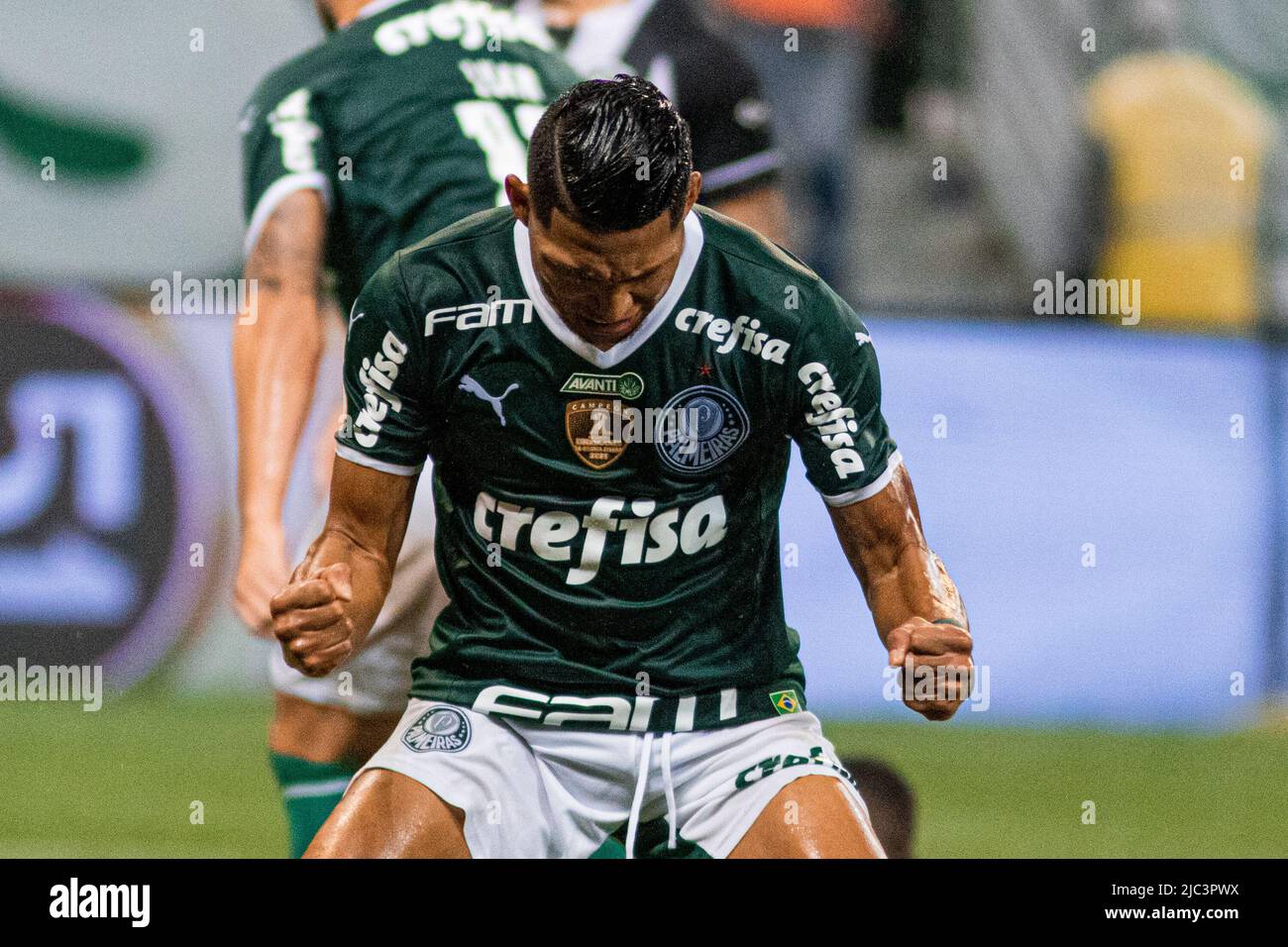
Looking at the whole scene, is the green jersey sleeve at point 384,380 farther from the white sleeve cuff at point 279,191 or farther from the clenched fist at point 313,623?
the white sleeve cuff at point 279,191

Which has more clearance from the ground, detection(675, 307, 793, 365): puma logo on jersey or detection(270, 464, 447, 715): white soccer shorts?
detection(675, 307, 793, 365): puma logo on jersey

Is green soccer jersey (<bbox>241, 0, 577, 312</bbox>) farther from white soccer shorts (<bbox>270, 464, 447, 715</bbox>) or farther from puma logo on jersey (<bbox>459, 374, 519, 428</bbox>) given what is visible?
puma logo on jersey (<bbox>459, 374, 519, 428</bbox>)

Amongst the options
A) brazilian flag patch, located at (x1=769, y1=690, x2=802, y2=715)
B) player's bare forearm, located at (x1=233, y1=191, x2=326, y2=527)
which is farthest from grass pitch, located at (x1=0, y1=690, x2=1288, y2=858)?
brazilian flag patch, located at (x1=769, y1=690, x2=802, y2=715)

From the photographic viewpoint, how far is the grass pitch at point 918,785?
5199 mm

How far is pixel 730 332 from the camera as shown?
9.47ft

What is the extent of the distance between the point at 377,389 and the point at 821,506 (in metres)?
3.53

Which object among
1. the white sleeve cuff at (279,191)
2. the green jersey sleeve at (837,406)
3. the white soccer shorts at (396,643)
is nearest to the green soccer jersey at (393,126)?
the white sleeve cuff at (279,191)

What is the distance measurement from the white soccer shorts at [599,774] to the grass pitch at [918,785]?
2.25 metres

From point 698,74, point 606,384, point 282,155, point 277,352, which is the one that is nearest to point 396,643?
point 277,352

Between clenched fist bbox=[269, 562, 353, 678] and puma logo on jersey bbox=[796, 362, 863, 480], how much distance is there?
0.79 m

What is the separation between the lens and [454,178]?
13.2 ft

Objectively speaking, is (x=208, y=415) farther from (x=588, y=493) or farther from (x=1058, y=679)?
(x=588, y=493)

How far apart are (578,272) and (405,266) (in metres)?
0.34

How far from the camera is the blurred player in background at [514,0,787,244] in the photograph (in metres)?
4.78
